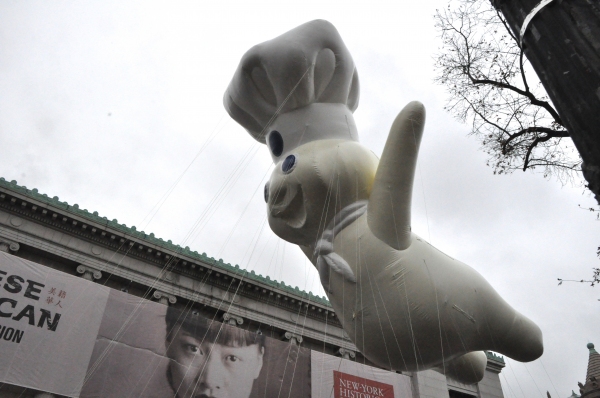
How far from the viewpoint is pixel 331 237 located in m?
4.88

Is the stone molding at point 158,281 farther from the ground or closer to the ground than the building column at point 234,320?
farther from the ground

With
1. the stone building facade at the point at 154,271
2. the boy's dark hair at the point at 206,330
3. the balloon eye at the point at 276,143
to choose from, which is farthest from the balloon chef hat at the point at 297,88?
the stone building facade at the point at 154,271

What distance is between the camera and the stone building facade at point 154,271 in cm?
1359

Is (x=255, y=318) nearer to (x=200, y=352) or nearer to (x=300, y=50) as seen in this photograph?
(x=200, y=352)

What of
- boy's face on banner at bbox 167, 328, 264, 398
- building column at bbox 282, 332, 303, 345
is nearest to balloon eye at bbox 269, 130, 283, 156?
boy's face on banner at bbox 167, 328, 264, 398

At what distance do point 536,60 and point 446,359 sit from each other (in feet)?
10.7

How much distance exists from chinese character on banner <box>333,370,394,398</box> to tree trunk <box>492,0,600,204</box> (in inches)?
598

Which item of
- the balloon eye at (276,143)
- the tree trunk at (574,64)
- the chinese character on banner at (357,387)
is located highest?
the chinese character on banner at (357,387)

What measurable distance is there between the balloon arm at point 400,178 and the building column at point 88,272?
1206cm

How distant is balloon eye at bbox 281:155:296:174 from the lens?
16.5ft

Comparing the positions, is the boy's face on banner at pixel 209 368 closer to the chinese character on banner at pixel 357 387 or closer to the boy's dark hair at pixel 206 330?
the boy's dark hair at pixel 206 330

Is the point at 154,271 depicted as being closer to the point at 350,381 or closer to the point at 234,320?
the point at 234,320

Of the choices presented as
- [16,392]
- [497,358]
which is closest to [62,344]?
[16,392]

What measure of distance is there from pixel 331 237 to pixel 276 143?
1.54 m
